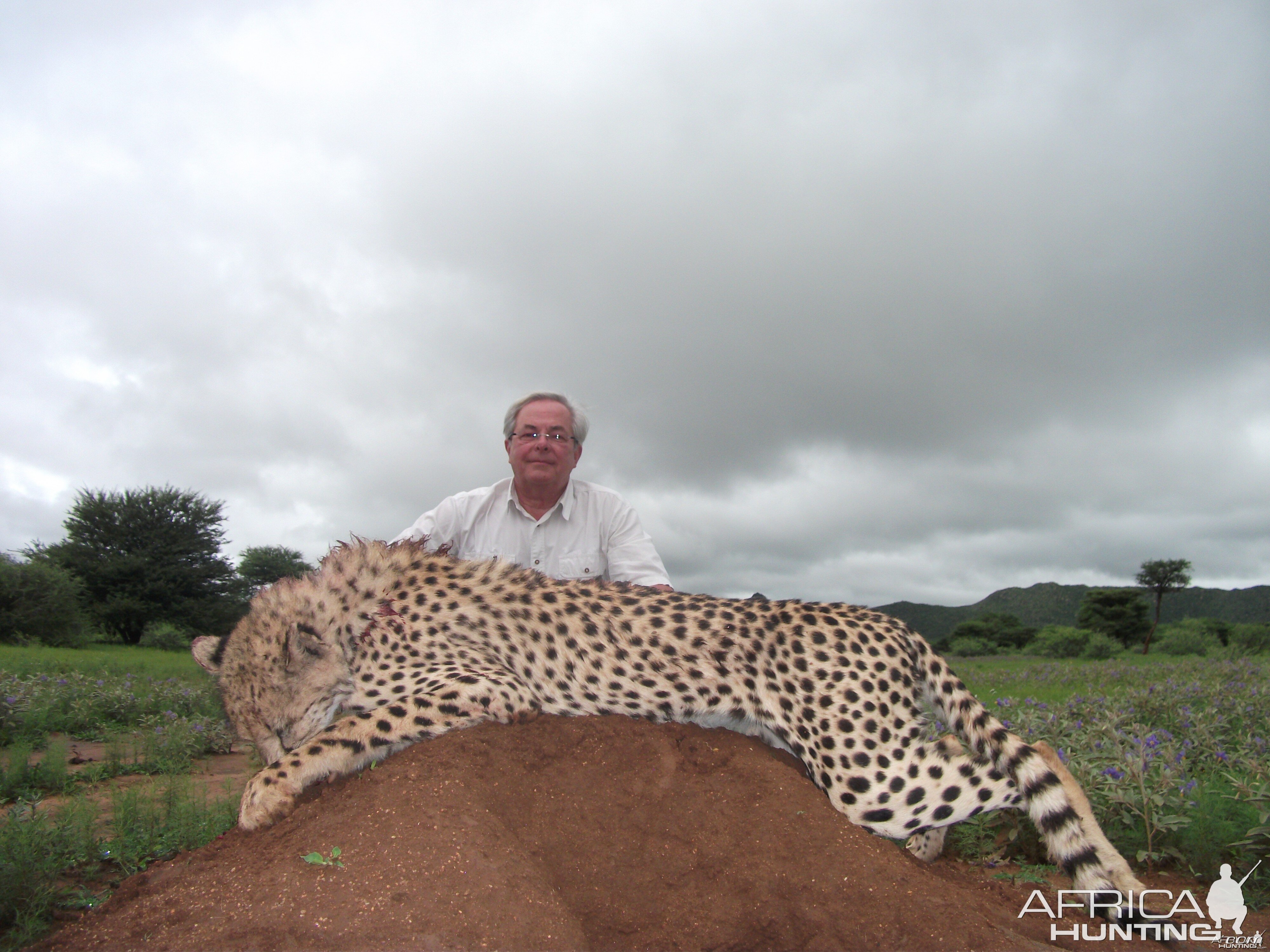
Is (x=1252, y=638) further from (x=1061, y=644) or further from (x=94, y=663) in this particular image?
(x=94, y=663)

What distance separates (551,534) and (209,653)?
274 cm

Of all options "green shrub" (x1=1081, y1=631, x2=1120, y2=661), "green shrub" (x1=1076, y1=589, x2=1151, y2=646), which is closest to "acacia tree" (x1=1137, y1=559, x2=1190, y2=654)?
"green shrub" (x1=1076, y1=589, x2=1151, y2=646)

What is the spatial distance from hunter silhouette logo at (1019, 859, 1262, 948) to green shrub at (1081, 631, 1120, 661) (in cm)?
2334

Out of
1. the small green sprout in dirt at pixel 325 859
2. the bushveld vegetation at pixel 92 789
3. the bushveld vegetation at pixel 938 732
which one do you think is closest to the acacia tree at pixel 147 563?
the bushveld vegetation at pixel 938 732

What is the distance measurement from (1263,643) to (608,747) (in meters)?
31.4

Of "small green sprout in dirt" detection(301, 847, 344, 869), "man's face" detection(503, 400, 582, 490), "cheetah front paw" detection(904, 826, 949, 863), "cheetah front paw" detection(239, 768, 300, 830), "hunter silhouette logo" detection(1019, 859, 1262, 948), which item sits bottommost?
"hunter silhouette logo" detection(1019, 859, 1262, 948)

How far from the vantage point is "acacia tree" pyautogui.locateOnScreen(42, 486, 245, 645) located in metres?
31.7

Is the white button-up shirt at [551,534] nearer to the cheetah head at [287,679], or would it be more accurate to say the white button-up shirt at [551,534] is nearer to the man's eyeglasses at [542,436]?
the man's eyeglasses at [542,436]

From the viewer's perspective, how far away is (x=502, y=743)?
346cm

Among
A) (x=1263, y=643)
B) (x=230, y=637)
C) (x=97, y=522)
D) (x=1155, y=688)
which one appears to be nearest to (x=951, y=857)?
(x=230, y=637)

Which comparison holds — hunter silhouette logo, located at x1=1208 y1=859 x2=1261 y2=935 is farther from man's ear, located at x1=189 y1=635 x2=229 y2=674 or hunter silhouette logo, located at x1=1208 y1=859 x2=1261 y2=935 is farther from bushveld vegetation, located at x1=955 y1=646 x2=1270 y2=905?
man's ear, located at x1=189 y1=635 x2=229 y2=674

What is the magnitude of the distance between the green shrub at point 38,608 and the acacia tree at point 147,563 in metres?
4.14

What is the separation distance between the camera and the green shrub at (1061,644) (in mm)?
28609

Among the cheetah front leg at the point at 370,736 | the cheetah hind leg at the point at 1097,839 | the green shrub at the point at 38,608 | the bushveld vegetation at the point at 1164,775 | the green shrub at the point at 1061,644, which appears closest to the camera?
the cheetah front leg at the point at 370,736
